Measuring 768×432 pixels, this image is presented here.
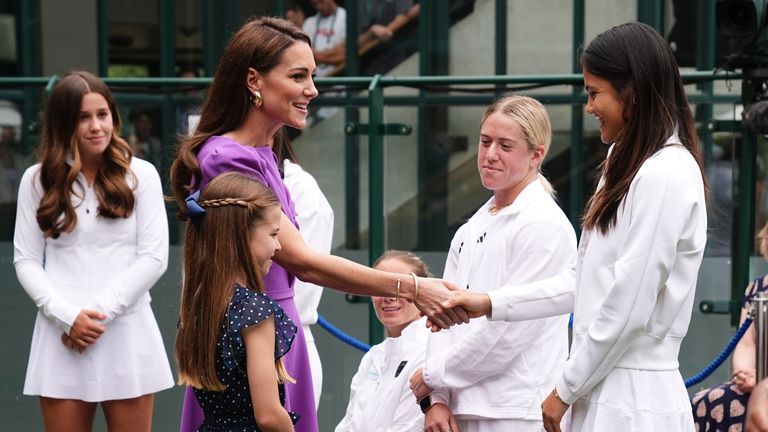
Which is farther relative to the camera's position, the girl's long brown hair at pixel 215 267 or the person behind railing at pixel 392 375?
the person behind railing at pixel 392 375

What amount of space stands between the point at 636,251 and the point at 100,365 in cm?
289

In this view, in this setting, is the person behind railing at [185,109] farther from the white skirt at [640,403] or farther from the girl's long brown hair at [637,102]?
the white skirt at [640,403]

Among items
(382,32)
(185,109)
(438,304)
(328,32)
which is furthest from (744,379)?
(328,32)

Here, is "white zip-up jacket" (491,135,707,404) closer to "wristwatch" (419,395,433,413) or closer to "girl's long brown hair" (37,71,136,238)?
"wristwatch" (419,395,433,413)

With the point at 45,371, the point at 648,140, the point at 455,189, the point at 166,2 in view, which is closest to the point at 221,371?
the point at 648,140

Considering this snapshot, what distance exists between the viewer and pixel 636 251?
3238mm

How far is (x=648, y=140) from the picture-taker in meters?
3.35

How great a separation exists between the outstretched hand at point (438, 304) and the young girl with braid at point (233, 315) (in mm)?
672

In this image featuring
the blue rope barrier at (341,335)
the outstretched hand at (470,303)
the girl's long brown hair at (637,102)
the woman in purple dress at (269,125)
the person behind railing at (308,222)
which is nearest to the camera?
the girl's long brown hair at (637,102)

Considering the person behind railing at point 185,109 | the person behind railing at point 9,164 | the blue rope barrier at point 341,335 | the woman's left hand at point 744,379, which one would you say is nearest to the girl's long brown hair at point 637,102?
the woman's left hand at point 744,379

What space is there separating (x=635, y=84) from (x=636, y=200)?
323 millimetres

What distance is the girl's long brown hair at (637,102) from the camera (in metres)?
3.36

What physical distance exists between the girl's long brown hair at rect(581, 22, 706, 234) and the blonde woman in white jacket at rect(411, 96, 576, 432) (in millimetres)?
627

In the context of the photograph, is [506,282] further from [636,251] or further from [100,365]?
[100,365]
